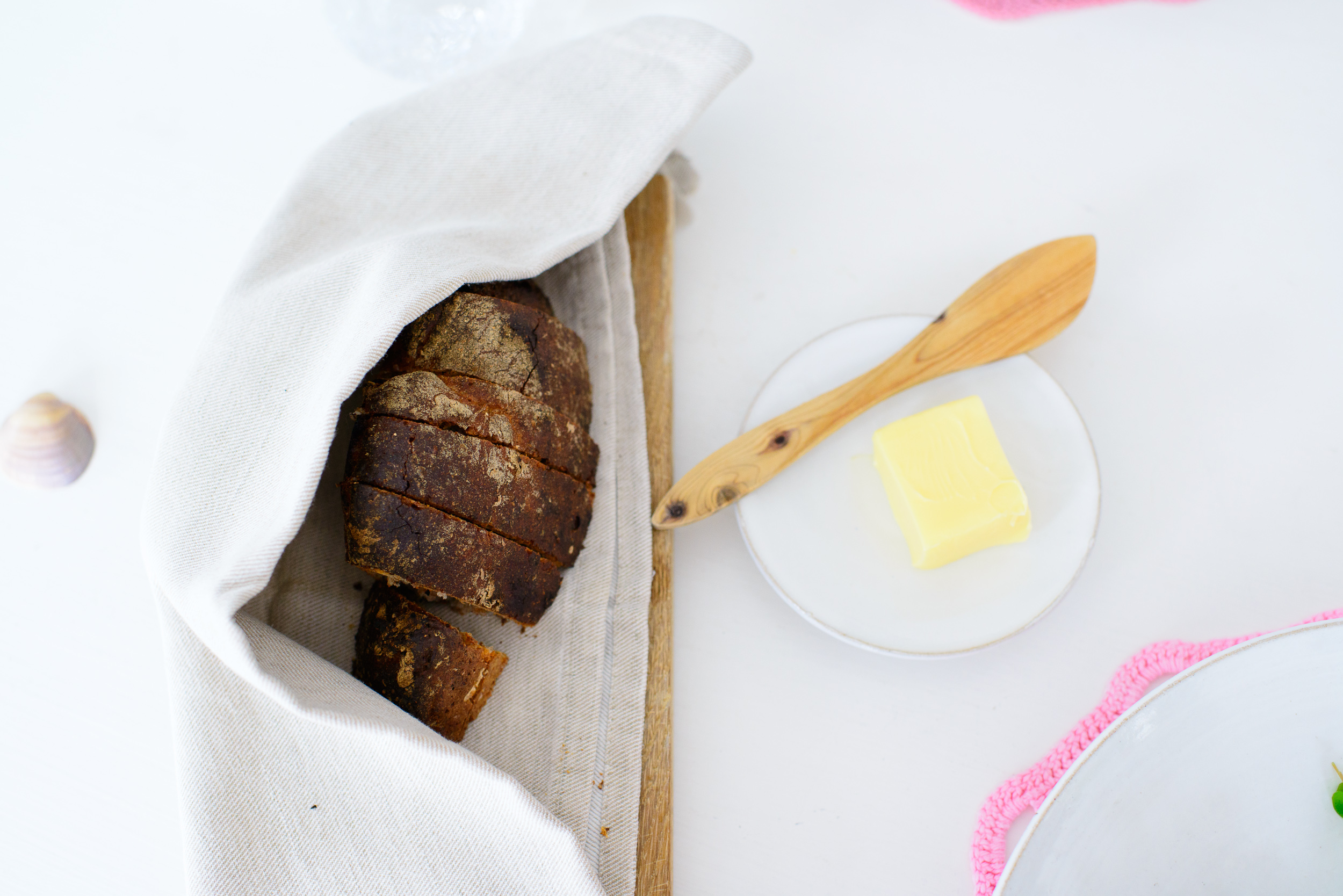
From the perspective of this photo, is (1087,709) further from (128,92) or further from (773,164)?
(128,92)

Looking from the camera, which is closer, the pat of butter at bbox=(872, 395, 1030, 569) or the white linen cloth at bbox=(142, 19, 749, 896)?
the white linen cloth at bbox=(142, 19, 749, 896)

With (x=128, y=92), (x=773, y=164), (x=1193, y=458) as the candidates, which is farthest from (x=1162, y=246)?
(x=128, y=92)

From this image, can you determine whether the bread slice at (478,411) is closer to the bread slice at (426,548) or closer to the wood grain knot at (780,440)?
the bread slice at (426,548)

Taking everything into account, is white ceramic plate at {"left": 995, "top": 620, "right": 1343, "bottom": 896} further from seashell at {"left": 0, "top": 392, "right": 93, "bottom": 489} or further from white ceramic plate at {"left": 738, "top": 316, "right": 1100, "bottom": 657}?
seashell at {"left": 0, "top": 392, "right": 93, "bottom": 489}

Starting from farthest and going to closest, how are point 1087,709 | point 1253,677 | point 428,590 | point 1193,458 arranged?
point 1193,458
point 1087,709
point 428,590
point 1253,677

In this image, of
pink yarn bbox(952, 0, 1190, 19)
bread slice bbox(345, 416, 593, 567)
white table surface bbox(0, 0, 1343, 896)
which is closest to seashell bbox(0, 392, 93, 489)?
white table surface bbox(0, 0, 1343, 896)

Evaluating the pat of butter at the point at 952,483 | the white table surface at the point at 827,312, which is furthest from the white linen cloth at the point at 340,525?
the pat of butter at the point at 952,483
